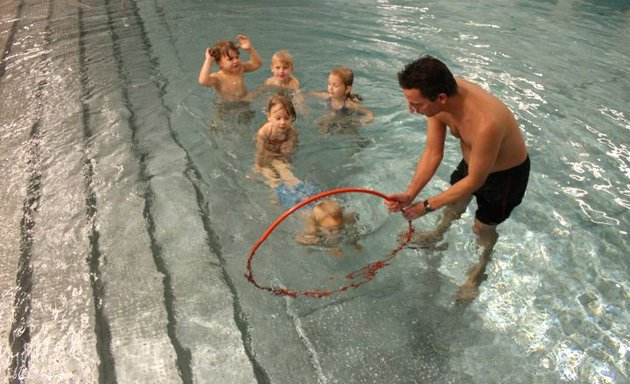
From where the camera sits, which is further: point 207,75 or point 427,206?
point 207,75

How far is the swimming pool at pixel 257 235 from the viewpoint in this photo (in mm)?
2705

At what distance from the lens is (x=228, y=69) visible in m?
4.75

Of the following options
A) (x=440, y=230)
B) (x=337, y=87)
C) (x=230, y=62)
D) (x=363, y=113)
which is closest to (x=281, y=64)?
(x=230, y=62)

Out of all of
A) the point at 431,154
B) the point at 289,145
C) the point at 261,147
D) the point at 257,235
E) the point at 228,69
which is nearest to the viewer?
the point at 431,154

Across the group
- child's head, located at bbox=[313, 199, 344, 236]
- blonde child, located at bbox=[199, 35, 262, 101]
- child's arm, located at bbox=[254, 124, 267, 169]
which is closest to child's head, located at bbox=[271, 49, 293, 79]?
blonde child, located at bbox=[199, 35, 262, 101]

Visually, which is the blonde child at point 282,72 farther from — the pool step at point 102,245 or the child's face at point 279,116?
A: the pool step at point 102,245

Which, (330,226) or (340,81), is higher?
(340,81)

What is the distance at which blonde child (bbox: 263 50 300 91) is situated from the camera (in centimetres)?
468

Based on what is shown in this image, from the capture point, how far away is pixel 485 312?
2.99m

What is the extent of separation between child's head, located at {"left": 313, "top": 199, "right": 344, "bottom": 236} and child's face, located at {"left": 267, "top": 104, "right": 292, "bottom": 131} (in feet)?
2.99

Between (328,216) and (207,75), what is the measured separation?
6.85 feet

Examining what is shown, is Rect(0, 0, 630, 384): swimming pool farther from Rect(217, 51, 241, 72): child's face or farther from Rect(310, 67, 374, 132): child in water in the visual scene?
Rect(217, 51, 241, 72): child's face

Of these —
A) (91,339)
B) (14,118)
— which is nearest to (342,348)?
(91,339)

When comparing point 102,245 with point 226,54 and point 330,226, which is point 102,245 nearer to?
point 330,226
